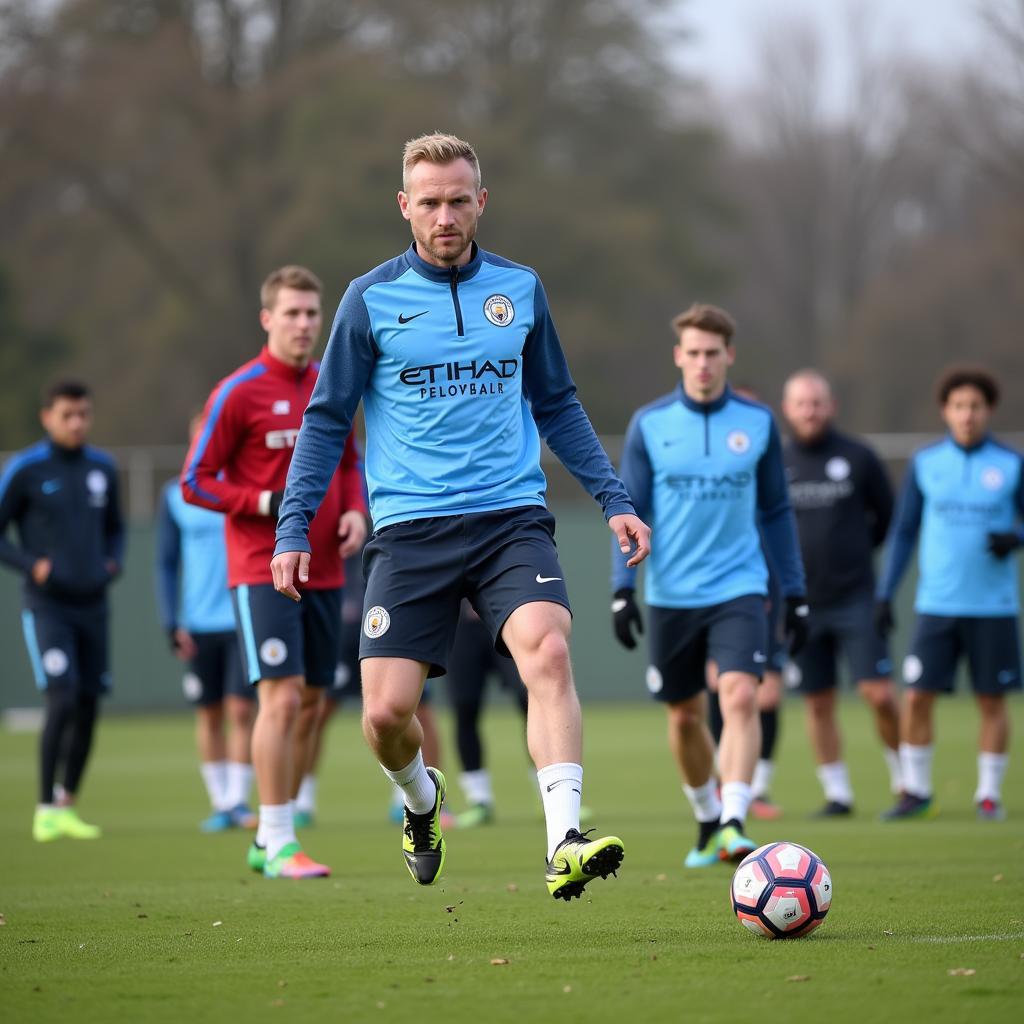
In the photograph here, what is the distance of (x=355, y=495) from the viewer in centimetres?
830

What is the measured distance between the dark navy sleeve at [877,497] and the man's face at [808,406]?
368 mm

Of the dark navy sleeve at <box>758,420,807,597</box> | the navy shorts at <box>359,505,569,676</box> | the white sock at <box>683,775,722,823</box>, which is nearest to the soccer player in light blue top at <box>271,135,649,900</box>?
the navy shorts at <box>359,505,569,676</box>

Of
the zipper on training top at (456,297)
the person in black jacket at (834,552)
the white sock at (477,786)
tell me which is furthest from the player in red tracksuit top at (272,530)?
the person in black jacket at (834,552)

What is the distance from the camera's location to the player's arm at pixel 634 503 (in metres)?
8.08

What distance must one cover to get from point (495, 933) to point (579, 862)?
2.37 ft

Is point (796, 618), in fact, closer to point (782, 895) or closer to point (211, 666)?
point (782, 895)

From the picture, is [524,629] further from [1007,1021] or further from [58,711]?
[58,711]

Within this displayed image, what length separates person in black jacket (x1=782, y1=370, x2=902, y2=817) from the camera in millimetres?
11320

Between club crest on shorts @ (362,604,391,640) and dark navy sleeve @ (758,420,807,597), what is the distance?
2.98 metres

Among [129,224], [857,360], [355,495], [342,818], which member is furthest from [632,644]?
[857,360]

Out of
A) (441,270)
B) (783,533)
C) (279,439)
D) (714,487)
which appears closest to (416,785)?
(441,270)

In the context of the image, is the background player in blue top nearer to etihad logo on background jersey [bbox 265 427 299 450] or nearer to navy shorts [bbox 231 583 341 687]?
etihad logo on background jersey [bbox 265 427 299 450]

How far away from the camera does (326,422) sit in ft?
19.5

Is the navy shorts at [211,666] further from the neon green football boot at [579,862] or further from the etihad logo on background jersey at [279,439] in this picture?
the neon green football boot at [579,862]
